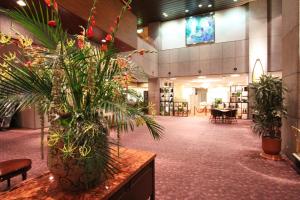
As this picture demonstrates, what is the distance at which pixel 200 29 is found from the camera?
482 inches

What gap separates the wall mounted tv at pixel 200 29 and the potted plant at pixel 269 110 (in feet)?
28.9

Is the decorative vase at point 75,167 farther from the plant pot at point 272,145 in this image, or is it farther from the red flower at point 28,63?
the plant pot at point 272,145

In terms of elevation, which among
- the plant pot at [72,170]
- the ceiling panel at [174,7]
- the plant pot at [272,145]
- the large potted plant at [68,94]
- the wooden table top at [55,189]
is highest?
the ceiling panel at [174,7]

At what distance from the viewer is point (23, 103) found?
1012 mm

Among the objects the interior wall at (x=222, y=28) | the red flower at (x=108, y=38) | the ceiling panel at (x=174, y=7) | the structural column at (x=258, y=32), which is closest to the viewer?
the red flower at (x=108, y=38)

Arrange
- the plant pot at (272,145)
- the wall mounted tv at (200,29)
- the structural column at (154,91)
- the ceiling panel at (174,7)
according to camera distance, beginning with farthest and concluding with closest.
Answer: the structural column at (154,91)
the wall mounted tv at (200,29)
the ceiling panel at (174,7)
the plant pot at (272,145)

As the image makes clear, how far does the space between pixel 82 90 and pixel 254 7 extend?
1235 cm

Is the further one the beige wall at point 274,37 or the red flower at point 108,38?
the beige wall at point 274,37

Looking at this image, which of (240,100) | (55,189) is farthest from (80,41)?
(240,100)

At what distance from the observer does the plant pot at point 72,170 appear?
1.13 metres

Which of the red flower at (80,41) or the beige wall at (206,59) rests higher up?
the beige wall at (206,59)

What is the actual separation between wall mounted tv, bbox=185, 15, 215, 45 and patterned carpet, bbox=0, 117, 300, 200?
835 centimetres

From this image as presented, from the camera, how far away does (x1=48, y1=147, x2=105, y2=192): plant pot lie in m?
1.13

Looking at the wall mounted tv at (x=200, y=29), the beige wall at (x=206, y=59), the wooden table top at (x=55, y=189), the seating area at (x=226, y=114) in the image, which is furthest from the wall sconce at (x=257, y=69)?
the wooden table top at (x=55, y=189)
